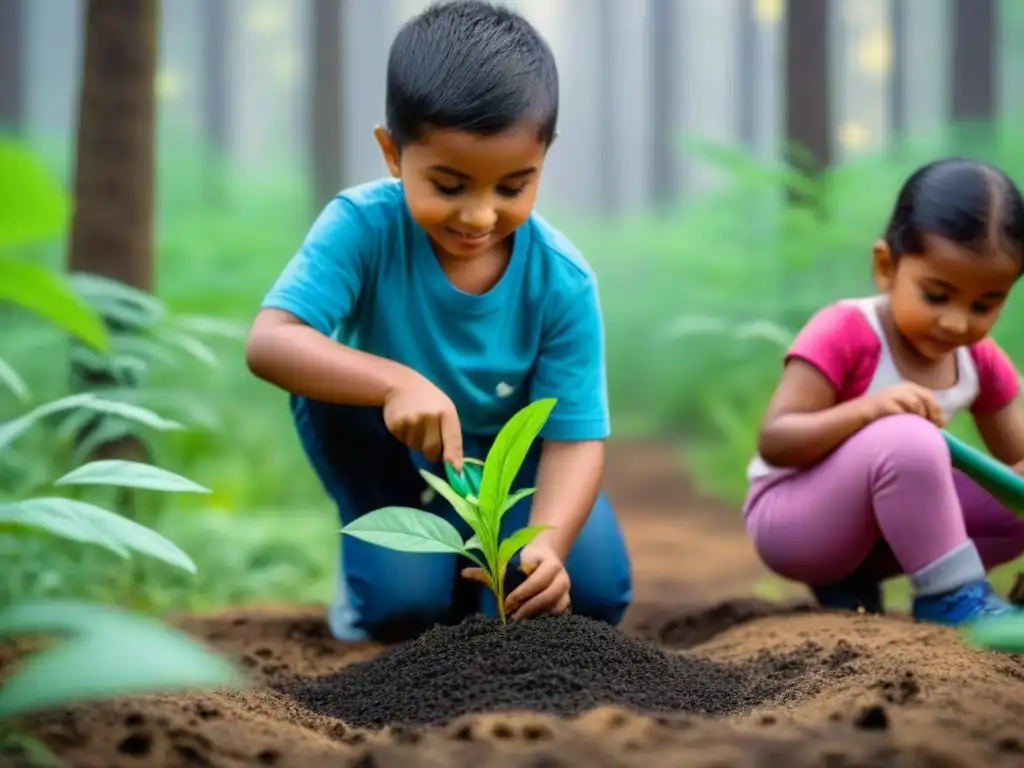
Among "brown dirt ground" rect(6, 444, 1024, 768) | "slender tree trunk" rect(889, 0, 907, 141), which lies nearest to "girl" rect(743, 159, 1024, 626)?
"brown dirt ground" rect(6, 444, 1024, 768)

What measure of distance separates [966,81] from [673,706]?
22.9 ft

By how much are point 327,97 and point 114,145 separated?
21.0 feet

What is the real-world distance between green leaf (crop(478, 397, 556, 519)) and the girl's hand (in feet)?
2.95

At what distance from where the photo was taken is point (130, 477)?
5.41ft

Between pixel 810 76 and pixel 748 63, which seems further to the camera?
pixel 748 63

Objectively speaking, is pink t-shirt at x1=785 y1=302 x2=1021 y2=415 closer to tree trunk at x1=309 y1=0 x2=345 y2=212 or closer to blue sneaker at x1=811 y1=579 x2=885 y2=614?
blue sneaker at x1=811 y1=579 x2=885 y2=614

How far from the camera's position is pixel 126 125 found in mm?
3539

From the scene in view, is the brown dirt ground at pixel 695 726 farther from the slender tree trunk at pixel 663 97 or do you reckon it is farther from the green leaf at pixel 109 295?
the slender tree trunk at pixel 663 97

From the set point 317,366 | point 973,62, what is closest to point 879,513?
point 317,366

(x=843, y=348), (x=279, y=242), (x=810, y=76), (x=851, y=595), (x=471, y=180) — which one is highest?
(x=810, y=76)

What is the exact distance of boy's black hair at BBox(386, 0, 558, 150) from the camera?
6.56 ft

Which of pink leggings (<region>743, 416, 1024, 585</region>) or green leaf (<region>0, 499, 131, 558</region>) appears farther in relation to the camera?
pink leggings (<region>743, 416, 1024, 585</region>)

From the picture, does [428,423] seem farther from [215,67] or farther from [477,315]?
[215,67]

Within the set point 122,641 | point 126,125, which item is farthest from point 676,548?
point 122,641
